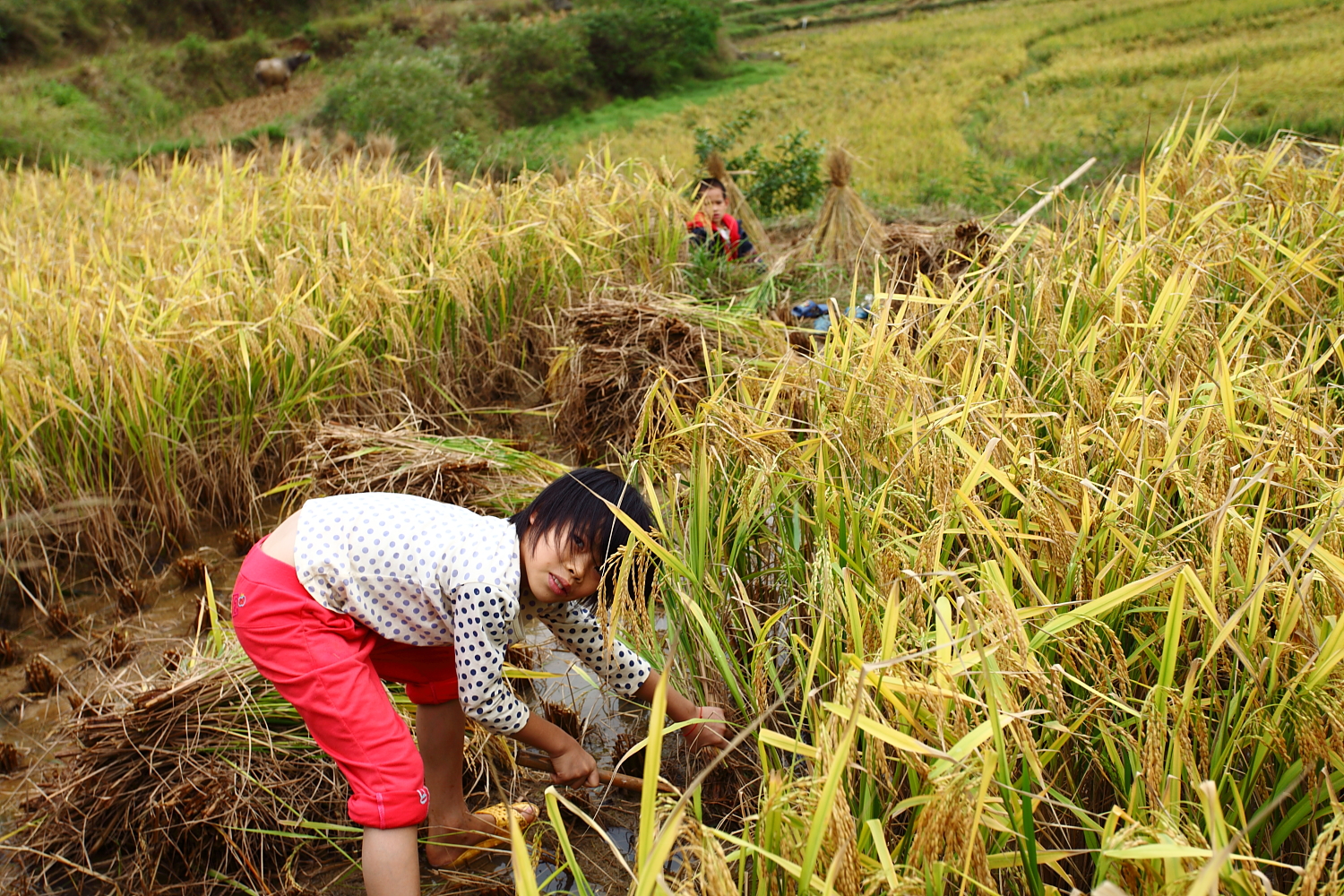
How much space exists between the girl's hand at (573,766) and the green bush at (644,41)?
17249 millimetres

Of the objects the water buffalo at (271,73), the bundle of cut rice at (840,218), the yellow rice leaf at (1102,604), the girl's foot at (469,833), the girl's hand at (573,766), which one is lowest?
the girl's foot at (469,833)

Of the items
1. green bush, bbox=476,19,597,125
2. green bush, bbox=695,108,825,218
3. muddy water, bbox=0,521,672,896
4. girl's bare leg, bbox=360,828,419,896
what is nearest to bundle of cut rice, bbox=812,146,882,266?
green bush, bbox=695,108,825,218

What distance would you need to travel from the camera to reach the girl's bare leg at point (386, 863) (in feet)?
4.89

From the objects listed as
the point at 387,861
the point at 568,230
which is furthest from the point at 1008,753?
the point at 568,230

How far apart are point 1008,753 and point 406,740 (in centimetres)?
97

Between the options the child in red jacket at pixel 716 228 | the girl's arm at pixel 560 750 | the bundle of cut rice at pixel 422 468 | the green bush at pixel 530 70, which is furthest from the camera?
the green bush at pixel 530 70

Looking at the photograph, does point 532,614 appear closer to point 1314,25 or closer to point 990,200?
point 990,200

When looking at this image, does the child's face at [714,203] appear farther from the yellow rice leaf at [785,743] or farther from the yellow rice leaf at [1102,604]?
the yellow rice leaf at [785,743]

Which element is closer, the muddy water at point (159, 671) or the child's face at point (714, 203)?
the muddy water at point (159, 671)

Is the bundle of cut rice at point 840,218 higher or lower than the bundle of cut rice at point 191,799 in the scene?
higher

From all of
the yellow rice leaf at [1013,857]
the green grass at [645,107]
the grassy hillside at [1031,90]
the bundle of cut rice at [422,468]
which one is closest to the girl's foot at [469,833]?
the yellow rice leaf at [1013,857]

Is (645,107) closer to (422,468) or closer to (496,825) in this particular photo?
(422,468)

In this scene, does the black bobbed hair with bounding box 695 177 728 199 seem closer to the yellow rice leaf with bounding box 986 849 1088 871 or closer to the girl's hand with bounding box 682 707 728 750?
the girl's hand with bounding box 682 707 728 750

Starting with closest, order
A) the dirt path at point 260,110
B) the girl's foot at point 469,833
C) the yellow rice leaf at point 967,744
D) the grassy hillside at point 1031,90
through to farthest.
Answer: the yellow rice leaf at point 967,744, the girl's foot at point 469,833, the grassy hillside at point 1031,90, the dirt path at point 260,110
